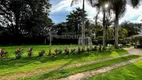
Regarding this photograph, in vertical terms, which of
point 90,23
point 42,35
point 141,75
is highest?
point 90,23

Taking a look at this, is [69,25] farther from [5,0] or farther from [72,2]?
[72,2]

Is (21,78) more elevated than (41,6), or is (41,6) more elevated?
(41,6)

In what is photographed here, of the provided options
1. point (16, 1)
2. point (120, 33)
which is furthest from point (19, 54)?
point (120, 33)

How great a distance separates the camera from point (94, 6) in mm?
27797

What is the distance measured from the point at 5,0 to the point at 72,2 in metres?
26.6

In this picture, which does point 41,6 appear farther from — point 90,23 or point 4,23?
point 90,23

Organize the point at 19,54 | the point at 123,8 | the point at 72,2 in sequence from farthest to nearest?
the point at 123,8, the point at 72,2, the point at 19,54

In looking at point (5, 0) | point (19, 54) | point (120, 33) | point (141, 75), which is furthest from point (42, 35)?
point (141, 75)

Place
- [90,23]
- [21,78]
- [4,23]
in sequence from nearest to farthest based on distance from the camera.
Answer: [21,78]
[4,23]
[90,23]

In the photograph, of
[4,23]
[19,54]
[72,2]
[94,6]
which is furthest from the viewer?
[4,23]

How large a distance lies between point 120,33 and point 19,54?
41716mm

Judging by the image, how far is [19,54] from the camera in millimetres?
15719

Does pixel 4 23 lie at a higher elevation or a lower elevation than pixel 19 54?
higher

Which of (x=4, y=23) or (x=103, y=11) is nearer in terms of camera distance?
(x=103, y=11)
